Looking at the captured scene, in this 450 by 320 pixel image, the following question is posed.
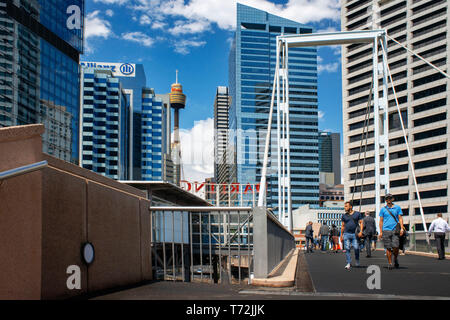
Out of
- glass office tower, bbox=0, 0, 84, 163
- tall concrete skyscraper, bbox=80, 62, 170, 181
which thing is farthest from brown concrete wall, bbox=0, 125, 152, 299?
tall concrete skyscraper, bbox=80, 62, 170, 181

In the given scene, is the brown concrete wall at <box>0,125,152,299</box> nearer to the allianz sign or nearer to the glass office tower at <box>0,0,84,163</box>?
the glass office tower at <box>0,0,84,163</box>

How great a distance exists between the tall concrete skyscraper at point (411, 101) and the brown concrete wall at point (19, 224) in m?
89.9

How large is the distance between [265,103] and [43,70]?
11758cm

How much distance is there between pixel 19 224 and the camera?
4.76 meters

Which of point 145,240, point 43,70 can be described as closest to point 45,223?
point 145,240

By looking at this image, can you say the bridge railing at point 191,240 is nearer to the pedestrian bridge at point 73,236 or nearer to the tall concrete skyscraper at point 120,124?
the pedestrian bridge at point 73,236

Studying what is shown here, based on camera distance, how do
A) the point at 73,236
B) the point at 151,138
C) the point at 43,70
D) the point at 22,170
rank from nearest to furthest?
1. the point at 22,170
2. the point at 73,236
3. the point at 43,70
4. the point at 151,138

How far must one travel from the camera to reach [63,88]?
81.7 meters

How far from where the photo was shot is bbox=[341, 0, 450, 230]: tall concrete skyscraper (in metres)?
89.0

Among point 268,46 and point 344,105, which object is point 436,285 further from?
point 268,46

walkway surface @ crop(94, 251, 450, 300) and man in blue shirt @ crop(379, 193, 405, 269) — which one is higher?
man in blue shirt @ crop(379, 193, 405, 269)

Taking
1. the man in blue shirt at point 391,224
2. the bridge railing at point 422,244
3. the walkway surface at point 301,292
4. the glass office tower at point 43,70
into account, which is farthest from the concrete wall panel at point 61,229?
the glass office tower at point 43,70

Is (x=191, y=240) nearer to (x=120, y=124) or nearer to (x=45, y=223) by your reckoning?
(x=45, y=223)

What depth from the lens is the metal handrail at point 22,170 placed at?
4.31 metres
